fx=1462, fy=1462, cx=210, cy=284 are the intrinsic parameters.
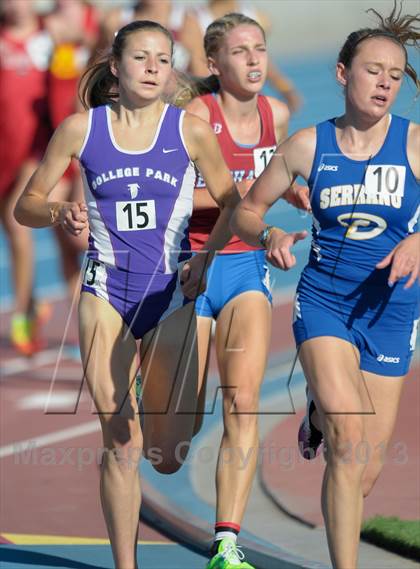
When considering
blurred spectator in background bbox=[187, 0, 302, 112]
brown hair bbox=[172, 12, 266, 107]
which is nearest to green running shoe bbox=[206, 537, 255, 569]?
brown hair bbox=[172, 12, 266, 107]

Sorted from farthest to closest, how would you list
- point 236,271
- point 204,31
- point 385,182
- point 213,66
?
point 204,31 → point 213,66 → point 236,271 → point 385,182

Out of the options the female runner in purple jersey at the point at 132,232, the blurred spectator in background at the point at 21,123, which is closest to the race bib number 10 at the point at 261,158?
the female runner in purple jersey at the point at 132,232

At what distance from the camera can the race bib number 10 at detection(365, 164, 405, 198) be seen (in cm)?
614

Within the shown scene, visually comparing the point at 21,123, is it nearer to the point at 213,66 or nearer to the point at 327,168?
the point at 213,66

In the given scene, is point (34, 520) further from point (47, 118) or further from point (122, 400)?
point (47, 118)

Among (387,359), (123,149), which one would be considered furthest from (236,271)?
(387,359)

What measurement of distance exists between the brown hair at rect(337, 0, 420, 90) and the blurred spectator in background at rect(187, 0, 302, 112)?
394 centimetres

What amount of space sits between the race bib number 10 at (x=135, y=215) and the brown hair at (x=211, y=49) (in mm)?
1468

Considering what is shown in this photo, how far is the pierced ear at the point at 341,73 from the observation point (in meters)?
6.33

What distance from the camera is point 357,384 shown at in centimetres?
616

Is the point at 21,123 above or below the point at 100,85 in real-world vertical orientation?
above

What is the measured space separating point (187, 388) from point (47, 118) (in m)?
6.75

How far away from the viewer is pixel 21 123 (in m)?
13.2

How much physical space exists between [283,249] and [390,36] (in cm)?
115
